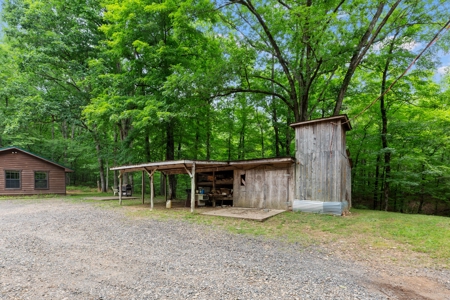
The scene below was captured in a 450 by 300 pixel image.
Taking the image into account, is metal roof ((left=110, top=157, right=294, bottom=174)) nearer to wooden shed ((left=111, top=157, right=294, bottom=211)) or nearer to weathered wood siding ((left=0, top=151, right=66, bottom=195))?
wooden shed ((left=111, top=157, right=294, bottom=211))

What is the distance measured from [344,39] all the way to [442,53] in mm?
5967

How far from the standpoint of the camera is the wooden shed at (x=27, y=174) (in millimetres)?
15508

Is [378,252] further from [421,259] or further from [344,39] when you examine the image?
[344,39]

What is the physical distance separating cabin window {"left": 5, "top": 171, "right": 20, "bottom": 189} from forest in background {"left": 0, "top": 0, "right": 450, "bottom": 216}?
9.62ft

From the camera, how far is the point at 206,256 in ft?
14.5

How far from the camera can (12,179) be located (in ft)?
52.1

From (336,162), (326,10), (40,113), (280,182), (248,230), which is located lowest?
(248,230)

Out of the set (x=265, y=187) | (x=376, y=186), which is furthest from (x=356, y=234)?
(x=376, y=186)

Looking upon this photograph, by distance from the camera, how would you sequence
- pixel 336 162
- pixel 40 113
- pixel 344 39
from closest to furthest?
pixel 336 162
pixel 344 39
pixel 40 113

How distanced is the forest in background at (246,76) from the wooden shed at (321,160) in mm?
2793

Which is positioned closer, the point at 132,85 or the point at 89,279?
the point at 89,279

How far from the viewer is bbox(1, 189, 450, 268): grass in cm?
455

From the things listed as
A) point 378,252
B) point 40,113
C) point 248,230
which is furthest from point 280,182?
point 40,113

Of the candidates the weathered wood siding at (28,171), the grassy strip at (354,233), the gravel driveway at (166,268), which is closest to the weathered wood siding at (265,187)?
the grassy strip at (354,233)
